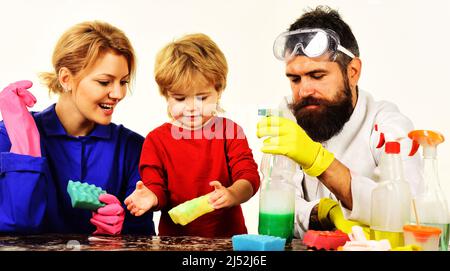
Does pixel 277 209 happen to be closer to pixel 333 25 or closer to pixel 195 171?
pixel 195 171

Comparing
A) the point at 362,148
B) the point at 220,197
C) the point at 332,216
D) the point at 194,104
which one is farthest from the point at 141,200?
the point at 362,148

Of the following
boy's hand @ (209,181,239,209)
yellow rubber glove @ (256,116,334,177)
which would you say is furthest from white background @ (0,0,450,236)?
yellow rubber glove @ (256,116,334,177)

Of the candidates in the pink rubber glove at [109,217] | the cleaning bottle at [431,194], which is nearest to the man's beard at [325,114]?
the cleaning bottle at [431,194]

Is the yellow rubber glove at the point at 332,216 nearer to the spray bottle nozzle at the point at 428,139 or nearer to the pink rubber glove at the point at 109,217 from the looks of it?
the spray bottle nozzle at the point at 428,139

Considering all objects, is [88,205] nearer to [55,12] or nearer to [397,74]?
[55,12]

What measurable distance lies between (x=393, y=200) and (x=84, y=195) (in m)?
0.89

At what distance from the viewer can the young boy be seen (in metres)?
1.87

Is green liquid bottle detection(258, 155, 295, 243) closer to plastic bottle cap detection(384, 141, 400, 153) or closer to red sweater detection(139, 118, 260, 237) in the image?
red sweater detection(139, 118, 260, 237)

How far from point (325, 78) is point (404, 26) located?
1.08 feet

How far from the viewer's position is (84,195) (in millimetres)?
1793

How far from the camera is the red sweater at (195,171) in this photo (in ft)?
6.14

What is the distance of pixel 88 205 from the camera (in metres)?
1.80

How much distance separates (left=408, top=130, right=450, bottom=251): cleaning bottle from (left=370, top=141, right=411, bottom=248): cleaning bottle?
0.05m
